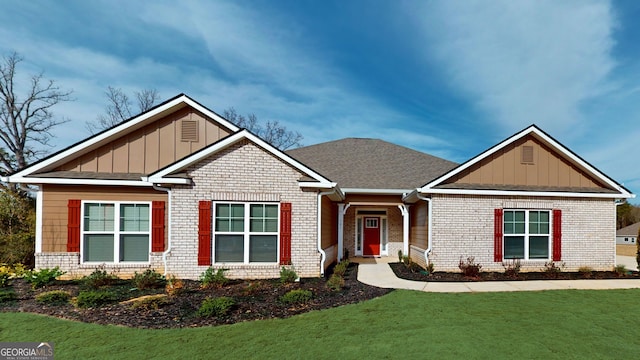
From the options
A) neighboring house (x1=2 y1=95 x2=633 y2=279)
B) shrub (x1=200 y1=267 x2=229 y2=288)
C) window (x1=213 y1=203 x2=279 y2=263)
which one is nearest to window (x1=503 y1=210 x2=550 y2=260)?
neighboring house (x1=2 y1=95 x2=633 y2=279)

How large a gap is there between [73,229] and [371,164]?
12543 millimetres

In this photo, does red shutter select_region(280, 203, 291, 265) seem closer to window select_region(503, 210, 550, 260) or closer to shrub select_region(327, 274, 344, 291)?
shrub select_region(327, 274, 344, 291)

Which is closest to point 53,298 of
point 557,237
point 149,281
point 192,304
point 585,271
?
point 149,281

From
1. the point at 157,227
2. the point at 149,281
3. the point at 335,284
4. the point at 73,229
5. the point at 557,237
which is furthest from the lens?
the point at 557,237

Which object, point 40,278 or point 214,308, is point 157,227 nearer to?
point 40,278

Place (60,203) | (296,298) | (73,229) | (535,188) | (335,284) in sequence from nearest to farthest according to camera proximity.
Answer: (296,298)
(335,284)
(73,229)
(60,203)
(535,188)

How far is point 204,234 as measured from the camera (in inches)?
389

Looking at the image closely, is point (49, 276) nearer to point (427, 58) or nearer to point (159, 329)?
point (159, 329)

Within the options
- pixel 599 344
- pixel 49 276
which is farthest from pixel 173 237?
pixel 599 344

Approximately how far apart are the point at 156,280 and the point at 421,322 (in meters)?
6.92

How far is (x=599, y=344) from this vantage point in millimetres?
5449

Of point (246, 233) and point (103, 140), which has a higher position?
point (103, 140)

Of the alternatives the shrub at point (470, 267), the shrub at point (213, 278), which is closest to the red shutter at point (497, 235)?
the shrub at point (470, 267)

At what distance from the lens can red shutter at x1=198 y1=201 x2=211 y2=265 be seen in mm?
9852
